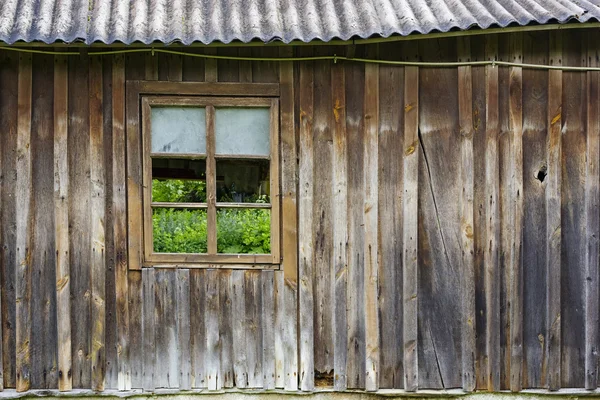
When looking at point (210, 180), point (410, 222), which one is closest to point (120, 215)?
point (210, 180)

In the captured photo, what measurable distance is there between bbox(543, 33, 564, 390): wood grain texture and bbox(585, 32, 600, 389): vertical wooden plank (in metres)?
0.24

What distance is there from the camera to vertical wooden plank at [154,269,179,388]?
440cm

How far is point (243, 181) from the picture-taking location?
4453mm

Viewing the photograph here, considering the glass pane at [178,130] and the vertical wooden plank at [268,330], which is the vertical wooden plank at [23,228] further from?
the vertical wooden plank at [268,330]

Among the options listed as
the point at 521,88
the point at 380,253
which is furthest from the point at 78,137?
the point at 521,88

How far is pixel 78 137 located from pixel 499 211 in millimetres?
3407

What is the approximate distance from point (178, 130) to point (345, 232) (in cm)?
157

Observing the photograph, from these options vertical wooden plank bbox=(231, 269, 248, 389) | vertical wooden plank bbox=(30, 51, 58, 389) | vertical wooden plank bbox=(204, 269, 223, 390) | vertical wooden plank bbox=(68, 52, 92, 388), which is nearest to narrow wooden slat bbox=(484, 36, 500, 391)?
vertical wooden plank bbox=(231, 269, 248, 389)

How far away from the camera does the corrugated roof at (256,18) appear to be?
13.1ft

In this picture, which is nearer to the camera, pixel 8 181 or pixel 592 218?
pixel 8 181

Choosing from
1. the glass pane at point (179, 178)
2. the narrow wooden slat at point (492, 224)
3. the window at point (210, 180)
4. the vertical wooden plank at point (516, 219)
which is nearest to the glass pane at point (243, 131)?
the window at point (210, 180)

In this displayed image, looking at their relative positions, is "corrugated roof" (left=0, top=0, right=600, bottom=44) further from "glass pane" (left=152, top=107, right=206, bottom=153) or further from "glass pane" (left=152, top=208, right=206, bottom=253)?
"glass pane" (left=152, top=208, right=206, bottom=253)

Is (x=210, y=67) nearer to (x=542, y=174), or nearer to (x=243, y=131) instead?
(x=243, y=131)

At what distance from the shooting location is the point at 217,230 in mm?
4441
